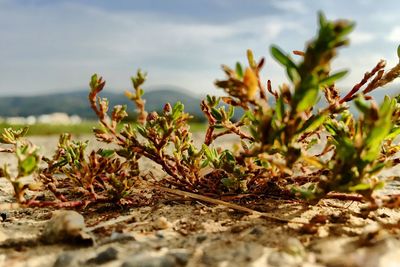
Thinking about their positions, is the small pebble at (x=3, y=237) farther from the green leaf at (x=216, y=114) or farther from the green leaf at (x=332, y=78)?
the green leaf at (x=332, y=78)

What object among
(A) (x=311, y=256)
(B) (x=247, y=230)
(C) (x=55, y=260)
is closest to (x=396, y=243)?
A: (A) (x=311, y=256)

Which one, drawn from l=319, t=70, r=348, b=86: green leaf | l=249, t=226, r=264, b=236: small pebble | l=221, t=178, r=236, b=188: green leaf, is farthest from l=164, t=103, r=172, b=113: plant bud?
l=319, t=70, r=348, b=86: green leaf

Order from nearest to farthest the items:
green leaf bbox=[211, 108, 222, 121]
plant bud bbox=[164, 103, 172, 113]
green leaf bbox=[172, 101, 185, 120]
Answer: green leaf bbox=[172, 101, 185, 120], plant bud bbox=[164, 103, 172, 113], green leaf bbox=[211, 108, 222, 121]

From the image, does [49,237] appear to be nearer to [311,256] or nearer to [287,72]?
[311,256]

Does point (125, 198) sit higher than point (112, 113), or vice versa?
point (112, 113)

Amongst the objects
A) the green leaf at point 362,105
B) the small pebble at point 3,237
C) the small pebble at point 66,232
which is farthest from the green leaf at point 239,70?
the small pebble at point 3,237

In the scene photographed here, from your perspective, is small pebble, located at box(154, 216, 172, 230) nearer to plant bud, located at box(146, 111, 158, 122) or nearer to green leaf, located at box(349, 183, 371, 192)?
plant bud, located at box(146, 111, 158, 122)
